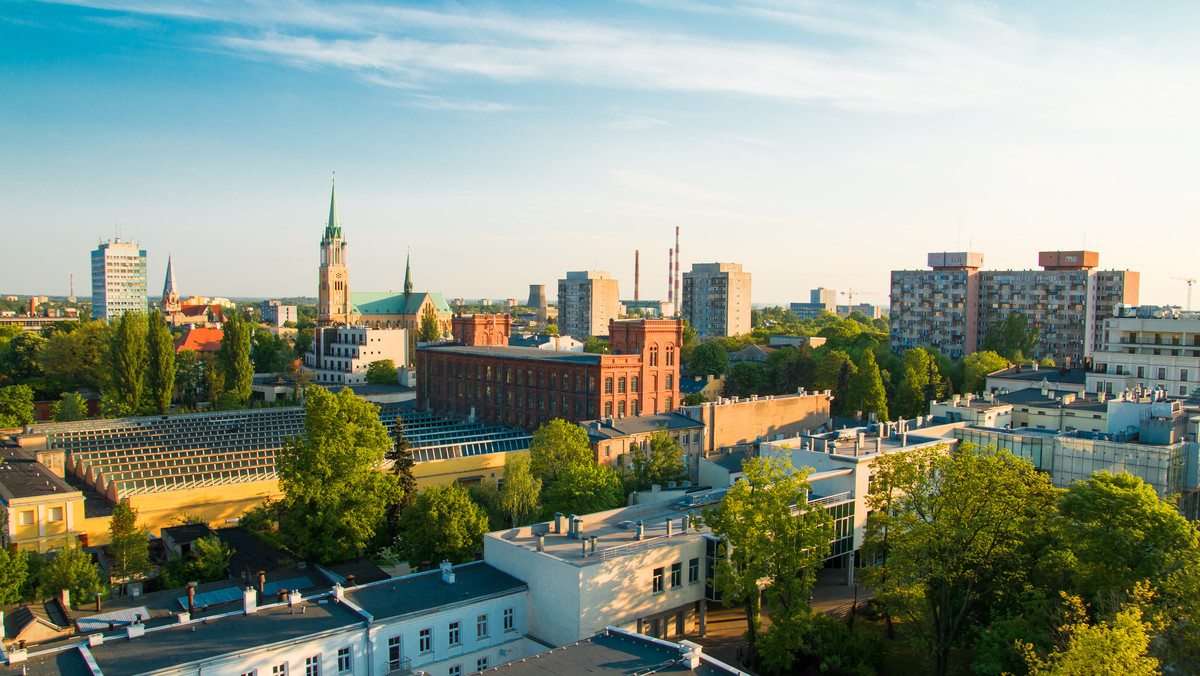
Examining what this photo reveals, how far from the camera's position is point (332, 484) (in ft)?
118

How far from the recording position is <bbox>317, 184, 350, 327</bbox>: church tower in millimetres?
136250

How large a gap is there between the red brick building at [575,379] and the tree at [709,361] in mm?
36358

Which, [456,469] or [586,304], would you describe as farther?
[586,304]

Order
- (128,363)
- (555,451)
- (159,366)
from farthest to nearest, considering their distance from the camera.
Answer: (159,366) → (128,363) → (555,451)

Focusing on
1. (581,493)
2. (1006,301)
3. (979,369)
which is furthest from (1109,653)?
(1006,301)

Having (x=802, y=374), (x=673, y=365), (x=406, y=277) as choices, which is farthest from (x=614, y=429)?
(x=406, y=277)

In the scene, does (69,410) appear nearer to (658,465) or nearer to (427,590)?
(658,465)

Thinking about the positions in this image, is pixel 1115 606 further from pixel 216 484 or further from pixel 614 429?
pixel 216 484

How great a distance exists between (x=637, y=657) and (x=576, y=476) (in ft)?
62.0

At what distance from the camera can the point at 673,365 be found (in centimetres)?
6744

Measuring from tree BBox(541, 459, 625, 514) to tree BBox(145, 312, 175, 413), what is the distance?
49037 millimetres

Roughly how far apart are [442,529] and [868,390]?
5271 centimetres

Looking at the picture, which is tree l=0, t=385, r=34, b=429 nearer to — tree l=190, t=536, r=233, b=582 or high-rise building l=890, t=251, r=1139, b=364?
tree l=190, t=536, r=233, b=582

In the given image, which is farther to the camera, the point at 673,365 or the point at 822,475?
the point at 673,365
